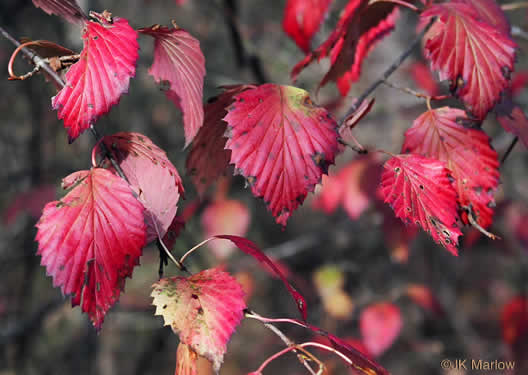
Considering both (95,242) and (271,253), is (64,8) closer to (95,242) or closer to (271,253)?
(95,242)

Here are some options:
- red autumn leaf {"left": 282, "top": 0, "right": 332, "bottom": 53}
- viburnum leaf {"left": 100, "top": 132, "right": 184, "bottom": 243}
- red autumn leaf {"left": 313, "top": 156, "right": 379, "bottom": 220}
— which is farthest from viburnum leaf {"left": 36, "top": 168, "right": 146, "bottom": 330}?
red autumn leaf {"left": 313, "top": 156, "right": 379, "bottom": 220}

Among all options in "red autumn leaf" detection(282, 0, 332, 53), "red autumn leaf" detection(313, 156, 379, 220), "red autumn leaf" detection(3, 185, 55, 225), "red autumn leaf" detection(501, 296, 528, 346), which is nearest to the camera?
"red autumn leaf" detection(282, 0, 332, 53)

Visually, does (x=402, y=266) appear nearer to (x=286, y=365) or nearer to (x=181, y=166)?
(x=286, y=365)

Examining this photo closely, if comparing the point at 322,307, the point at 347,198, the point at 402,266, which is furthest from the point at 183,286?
the point at 402,266

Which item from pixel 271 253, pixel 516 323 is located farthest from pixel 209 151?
pixel 516 323

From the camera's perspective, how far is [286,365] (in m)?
2.99

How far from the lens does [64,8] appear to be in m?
0.58

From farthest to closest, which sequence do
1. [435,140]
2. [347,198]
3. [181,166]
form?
[181,166] → [347,198] → [435,140]

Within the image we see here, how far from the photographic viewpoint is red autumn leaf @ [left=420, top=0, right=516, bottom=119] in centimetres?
61

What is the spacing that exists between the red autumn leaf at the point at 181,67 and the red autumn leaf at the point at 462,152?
1.03ft

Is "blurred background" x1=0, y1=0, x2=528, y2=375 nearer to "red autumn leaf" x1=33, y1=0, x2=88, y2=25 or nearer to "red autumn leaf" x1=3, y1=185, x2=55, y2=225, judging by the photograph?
"red autumn leaf" x1=3, y1=185, x2=55, y2=225

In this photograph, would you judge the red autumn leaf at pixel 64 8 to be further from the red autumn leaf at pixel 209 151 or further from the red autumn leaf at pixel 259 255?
the red autumn leaf at pixel 259 255

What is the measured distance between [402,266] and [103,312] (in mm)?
2400

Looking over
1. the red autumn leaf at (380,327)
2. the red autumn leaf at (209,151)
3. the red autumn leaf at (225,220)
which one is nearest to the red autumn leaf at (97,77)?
the red autumn leaf at (209,151)
